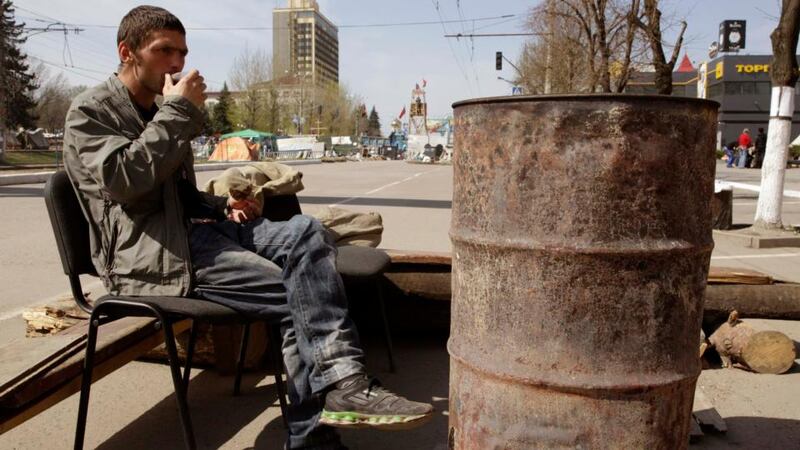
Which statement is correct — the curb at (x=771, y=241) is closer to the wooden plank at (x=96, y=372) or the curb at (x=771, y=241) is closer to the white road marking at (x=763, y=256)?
the white road marking at (x=763, y=256)

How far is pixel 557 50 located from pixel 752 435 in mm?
28393

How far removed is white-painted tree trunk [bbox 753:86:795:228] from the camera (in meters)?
9.38

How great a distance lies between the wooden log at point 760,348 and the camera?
153 inches

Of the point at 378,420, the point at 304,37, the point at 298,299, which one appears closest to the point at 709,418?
the point at 378,420

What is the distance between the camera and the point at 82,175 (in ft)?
8.31

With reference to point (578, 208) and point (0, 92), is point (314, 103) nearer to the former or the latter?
point (0, 92)

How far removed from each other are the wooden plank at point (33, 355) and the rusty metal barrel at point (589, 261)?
60.5 inches

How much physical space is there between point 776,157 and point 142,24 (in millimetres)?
9102

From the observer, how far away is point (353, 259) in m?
3.20

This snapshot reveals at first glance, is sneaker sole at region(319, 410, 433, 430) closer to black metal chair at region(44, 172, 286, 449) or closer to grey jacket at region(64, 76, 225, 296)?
black metal chair at region(44, 172, 286, 449)

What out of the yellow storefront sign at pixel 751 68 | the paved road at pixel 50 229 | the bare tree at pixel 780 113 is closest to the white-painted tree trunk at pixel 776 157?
the bare tree at pixel 780 113

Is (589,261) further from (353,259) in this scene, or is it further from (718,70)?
(718,70)

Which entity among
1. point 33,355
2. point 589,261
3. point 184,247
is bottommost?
point 33,355

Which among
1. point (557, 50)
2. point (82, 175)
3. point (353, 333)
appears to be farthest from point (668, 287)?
point (557, 50)
